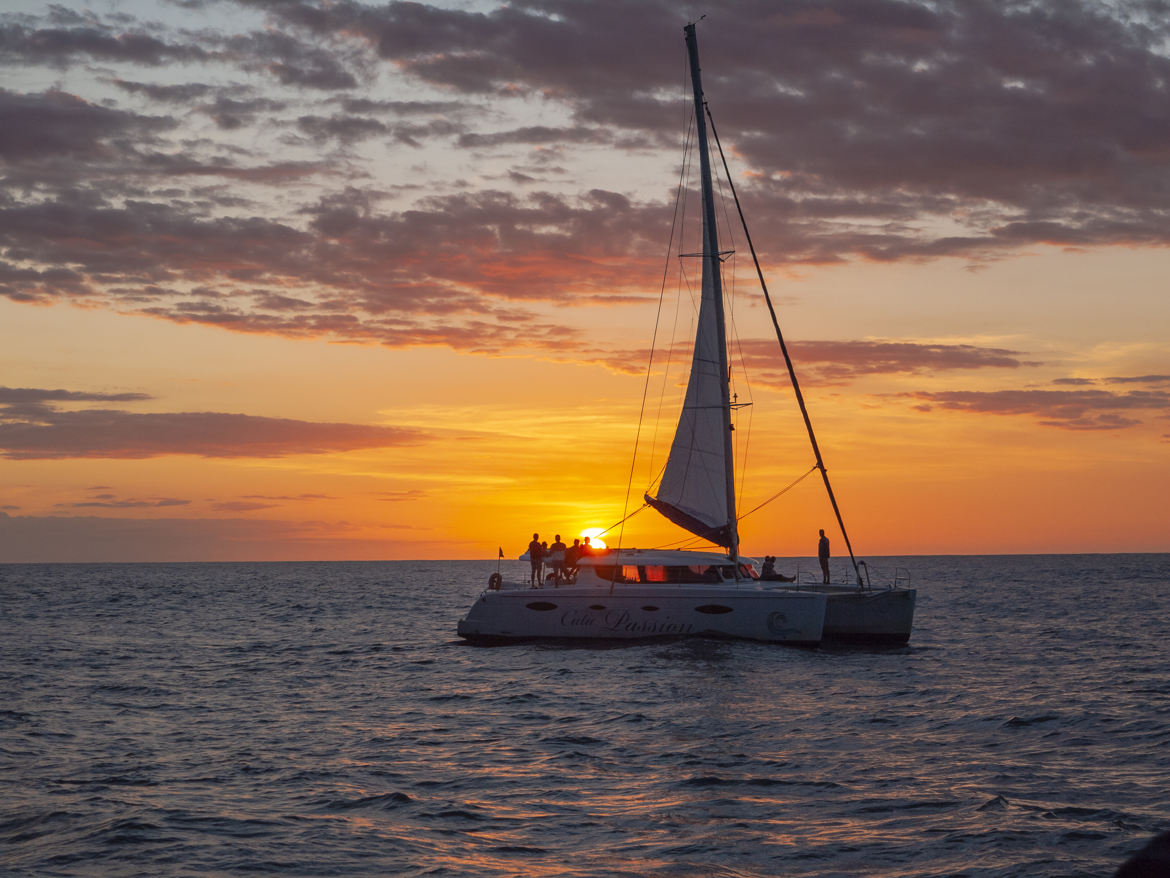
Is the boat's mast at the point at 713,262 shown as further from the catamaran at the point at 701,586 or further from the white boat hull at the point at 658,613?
the white boat hull at the point at 658,613

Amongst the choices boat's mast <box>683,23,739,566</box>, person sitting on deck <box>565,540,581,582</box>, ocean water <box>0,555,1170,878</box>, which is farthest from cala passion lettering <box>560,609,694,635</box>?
boat's mast <box>683,23,739,566</box>

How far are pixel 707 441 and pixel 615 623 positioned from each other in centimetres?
612

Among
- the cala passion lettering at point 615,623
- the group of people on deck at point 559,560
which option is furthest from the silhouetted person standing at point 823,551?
the cala passion lettering at point 615,623

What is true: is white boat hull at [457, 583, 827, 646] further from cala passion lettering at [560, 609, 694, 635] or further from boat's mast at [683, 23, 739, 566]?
boat's mast at [683, 23, 739, 566]

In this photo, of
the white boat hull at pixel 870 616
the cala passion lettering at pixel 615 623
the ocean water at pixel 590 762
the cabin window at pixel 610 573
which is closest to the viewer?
the ocean water at pixel 590 762

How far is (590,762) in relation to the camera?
59.3 feet

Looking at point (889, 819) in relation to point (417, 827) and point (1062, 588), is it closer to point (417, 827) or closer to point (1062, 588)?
point (417, 827)

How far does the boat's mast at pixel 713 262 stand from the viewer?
34.2 metres

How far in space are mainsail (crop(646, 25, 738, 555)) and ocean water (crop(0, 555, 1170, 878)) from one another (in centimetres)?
384

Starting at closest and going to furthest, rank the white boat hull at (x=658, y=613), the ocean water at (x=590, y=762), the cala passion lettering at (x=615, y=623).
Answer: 1. the ocean water at (x=590, y=762)
2. the white boat hull at (x=658, y=613)
3. the cala passion lettering at (x=615, y=623)

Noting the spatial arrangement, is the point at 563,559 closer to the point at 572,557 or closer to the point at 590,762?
the point at 572,557

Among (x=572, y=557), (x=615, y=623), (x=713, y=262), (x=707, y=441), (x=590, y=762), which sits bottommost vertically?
(x=590, y=762)

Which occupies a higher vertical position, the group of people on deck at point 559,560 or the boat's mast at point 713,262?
the boat's mast at point 713,262

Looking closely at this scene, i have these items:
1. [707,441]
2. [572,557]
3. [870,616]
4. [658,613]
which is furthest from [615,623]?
[870,616]
